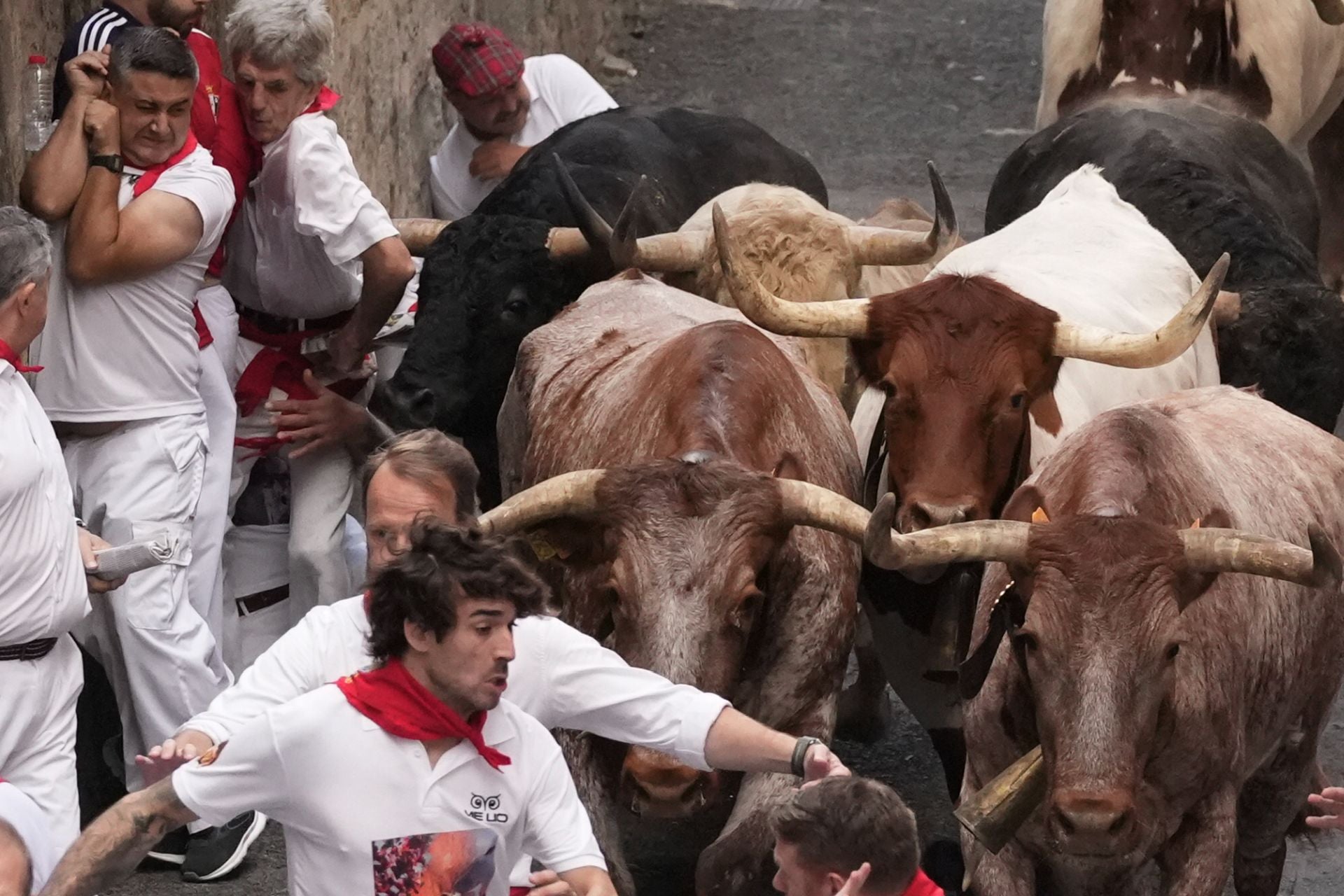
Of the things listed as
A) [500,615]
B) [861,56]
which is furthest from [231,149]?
[861,56]

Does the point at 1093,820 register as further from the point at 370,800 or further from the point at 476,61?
the point at 476,61

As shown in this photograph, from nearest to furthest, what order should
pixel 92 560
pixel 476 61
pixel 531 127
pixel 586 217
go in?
1. pixel 92 560
2. pixel 586 217
3. pixel 476 61
4. pixel 531 127

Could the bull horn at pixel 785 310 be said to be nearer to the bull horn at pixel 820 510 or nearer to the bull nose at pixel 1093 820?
the bull horn at pixel 820 510

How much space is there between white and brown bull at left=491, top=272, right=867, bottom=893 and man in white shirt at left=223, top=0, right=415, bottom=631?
0.85m

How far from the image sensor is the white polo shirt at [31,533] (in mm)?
5480

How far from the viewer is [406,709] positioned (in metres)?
4.08

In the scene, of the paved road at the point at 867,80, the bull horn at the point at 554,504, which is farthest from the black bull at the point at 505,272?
the paved road at the point at 867,80

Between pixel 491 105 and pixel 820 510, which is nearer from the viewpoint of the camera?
pixel 820 510

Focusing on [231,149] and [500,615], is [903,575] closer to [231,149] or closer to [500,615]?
[231,149]

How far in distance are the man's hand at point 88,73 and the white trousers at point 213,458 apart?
2.42 feet

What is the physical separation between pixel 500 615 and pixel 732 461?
1878 mm

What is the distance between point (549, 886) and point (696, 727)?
1.88 feet

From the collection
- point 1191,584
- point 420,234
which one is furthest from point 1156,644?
point 420,234

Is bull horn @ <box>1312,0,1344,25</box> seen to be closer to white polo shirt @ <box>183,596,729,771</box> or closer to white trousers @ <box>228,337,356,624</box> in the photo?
white trousers @ <box>228,337,356,624</box>
